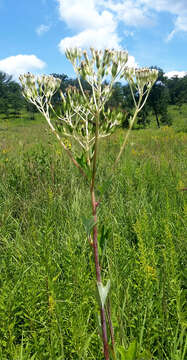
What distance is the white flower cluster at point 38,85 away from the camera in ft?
4.96

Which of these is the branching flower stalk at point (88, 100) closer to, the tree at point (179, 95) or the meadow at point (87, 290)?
the meadow at point (87, 290)

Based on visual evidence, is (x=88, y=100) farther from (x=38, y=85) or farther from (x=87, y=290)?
(x=87, y=290)

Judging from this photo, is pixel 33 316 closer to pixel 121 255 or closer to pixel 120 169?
pixel 121 255

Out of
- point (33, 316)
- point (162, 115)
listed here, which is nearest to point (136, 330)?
point (33, 316)

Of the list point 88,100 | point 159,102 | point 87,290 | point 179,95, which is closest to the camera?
point 88,100

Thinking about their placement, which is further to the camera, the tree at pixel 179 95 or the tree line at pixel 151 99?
the tree at pixel 179 95

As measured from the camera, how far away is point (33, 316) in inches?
67.7

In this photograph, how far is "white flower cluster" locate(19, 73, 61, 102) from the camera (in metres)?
1.51

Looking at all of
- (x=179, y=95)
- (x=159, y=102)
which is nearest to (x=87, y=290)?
(x=159, y=102)

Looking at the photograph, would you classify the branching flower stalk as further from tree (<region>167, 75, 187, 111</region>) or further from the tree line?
tree (<region>167, 75, 187, 111</region>)

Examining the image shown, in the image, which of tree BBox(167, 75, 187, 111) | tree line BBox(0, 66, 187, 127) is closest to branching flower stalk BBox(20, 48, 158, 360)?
tree line BBox(0, 66, 187, 127)

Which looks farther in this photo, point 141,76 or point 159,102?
point 159,102

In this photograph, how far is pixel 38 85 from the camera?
1.56 m

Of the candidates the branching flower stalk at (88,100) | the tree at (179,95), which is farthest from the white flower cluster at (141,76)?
the tree at (179,95)
